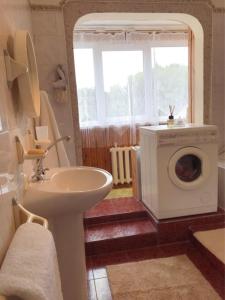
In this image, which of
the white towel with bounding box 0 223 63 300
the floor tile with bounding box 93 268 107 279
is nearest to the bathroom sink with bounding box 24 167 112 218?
the white towel with bounding box 0 223 63 300

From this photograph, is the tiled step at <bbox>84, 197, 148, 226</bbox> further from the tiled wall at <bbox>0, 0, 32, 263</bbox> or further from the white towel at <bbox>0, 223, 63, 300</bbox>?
the white towel at <bbox>0, 223, 63, 300</bbox>

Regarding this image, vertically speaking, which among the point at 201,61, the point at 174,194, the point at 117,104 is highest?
the point at 201,61

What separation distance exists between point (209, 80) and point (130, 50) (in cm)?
132

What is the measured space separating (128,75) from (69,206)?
2.84 m

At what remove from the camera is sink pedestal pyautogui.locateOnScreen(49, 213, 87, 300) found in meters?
1.26

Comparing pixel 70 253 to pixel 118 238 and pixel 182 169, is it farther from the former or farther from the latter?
pixel 182 169

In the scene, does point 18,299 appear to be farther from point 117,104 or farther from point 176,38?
point 176,38

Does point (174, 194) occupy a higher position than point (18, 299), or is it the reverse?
→ point (18, 299)

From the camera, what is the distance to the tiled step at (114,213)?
2498mm

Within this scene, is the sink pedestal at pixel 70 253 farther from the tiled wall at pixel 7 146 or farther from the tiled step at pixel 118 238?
the tiled step at pixel 118 238

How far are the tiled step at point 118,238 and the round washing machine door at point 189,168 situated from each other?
0.53 metres

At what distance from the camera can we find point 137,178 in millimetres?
2844

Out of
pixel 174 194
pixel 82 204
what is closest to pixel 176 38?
pixel 174 194

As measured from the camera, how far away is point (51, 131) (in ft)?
6.97
